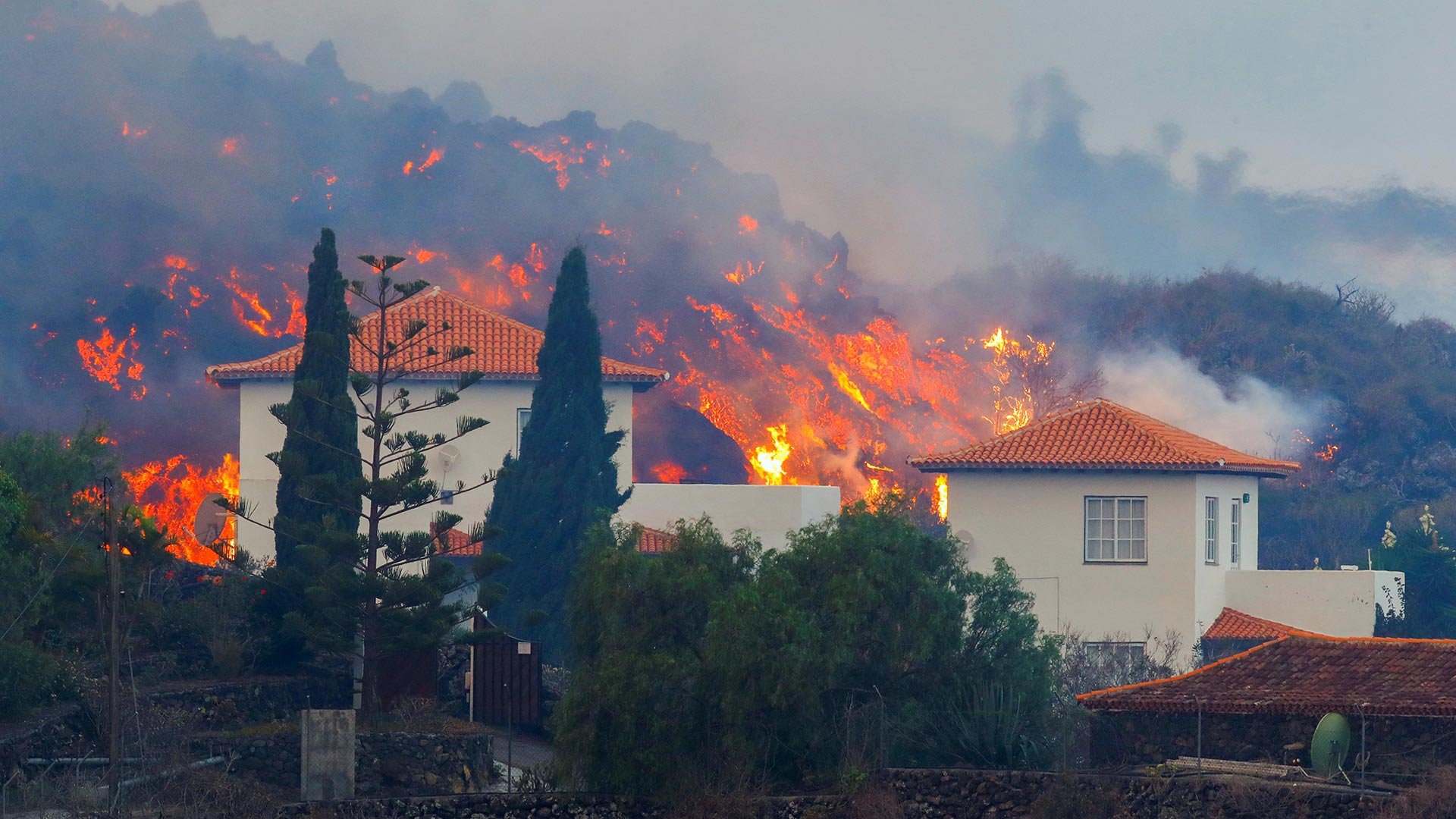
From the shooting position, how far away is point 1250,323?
289 ft

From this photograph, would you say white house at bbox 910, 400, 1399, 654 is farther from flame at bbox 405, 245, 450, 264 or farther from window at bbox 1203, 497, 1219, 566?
flame at bbox 405, 245, 450, 264

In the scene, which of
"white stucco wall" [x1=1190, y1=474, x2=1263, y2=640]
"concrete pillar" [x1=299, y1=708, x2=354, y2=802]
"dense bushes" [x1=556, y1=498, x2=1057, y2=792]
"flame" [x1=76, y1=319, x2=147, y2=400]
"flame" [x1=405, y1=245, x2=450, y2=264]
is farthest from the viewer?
"flame" [x1=405, y1=245, x2=450, y2=264]

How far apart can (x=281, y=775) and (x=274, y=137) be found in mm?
56846

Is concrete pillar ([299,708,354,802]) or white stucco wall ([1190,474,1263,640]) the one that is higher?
white stucco wall ([1190,474,1263,640])

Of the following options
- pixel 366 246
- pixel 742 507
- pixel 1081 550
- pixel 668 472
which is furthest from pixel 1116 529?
pixel 366 246

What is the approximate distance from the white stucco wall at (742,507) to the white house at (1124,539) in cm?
297

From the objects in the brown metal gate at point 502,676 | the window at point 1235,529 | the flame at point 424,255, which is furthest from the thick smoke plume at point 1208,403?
the brown metal gate at point 502,676

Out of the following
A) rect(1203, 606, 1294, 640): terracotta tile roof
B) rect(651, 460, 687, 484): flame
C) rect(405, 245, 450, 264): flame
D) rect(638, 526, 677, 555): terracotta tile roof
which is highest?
rect(405, 245, 450, 264): flame

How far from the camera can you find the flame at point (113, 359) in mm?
68250

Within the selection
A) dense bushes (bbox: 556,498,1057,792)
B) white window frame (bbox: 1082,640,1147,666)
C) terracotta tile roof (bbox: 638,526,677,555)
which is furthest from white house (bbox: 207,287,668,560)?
dense bushes (bbox: 556,498,1057,792)

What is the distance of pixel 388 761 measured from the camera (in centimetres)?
2839

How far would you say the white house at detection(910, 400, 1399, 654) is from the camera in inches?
1623

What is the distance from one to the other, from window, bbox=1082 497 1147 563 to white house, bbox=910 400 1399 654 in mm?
23

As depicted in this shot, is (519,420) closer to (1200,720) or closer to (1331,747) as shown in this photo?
(1200,720)
